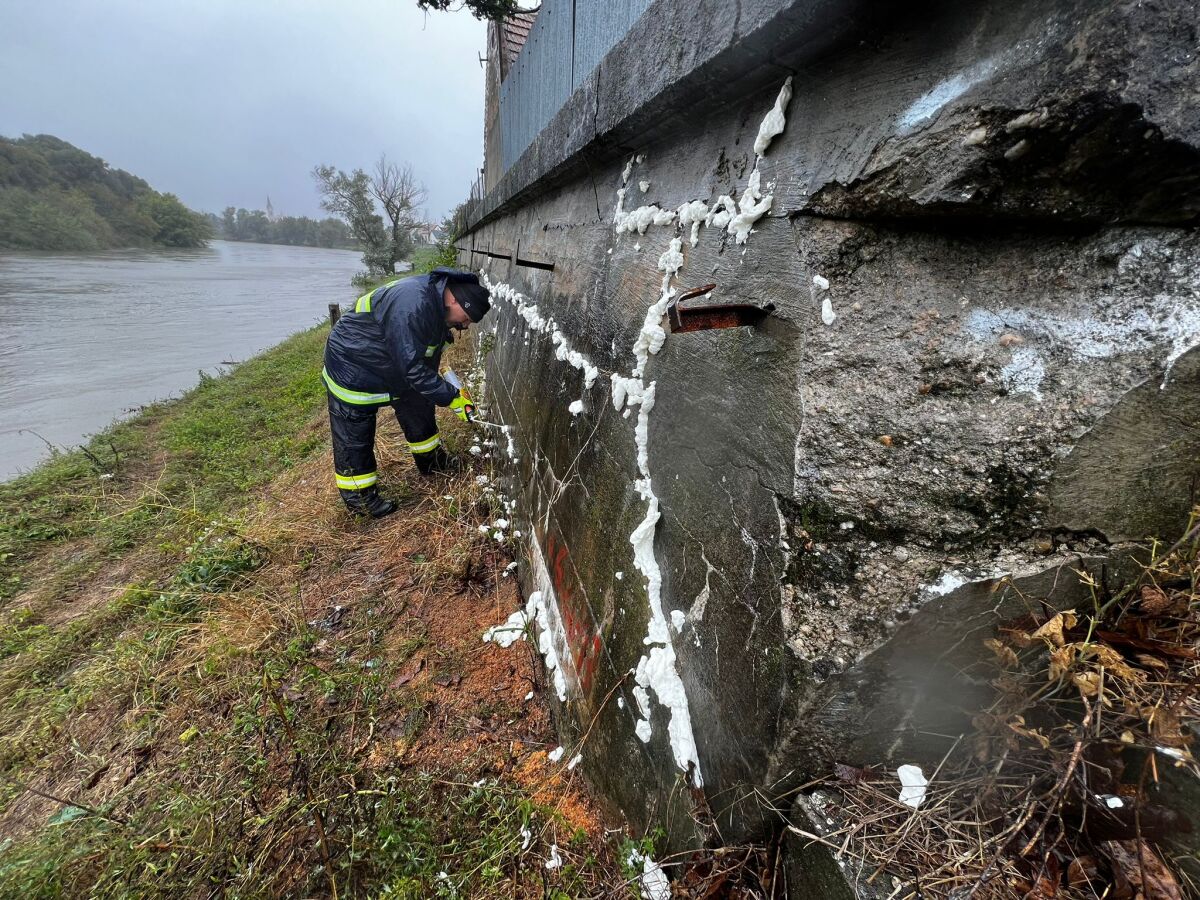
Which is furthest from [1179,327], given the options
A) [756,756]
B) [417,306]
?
[417,306]

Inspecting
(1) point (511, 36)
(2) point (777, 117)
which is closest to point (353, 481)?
(2) point (777, 117)

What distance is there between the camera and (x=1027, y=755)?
0.82 metres

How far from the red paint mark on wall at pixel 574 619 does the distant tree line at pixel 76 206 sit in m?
58.0

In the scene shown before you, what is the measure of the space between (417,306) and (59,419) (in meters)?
10.6

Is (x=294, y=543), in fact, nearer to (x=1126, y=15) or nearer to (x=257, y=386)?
(x=1126, y=15)

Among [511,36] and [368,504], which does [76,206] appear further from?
[368,504]

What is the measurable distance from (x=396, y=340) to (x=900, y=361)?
3.24 metres

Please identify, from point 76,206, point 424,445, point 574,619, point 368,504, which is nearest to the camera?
point 574,619

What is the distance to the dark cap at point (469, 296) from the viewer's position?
136 inches

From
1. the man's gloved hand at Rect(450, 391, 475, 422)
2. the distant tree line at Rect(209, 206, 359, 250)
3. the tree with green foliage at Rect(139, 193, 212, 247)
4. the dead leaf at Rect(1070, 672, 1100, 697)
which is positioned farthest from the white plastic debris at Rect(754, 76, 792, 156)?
the distant tree line at Rect(209, 206, 359, 250)

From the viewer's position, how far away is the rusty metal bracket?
96cm

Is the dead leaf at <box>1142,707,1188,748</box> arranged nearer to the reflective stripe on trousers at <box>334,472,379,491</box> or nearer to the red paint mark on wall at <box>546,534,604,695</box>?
the red paint mark on wall at <box>546,534,604,695</box>

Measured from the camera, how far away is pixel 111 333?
52.1ft

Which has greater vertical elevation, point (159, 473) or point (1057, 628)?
point (1057, 628)
